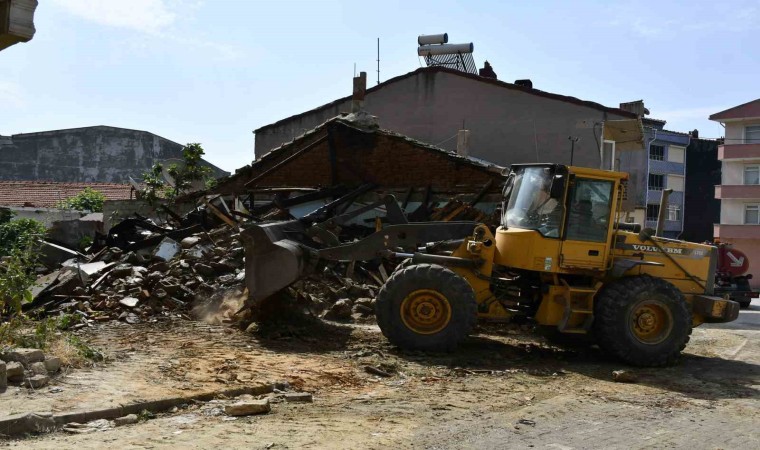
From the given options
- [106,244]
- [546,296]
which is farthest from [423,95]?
[546,296]

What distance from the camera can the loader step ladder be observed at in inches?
418

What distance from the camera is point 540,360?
10992 mm

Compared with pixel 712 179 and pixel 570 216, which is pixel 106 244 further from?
pixel 712 179

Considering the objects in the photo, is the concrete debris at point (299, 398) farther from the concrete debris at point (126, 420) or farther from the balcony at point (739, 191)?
the balcony at point (739, 191)

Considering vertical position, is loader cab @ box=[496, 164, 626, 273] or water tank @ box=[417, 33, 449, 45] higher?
water tank @ box=[417, 33, 449, 45]

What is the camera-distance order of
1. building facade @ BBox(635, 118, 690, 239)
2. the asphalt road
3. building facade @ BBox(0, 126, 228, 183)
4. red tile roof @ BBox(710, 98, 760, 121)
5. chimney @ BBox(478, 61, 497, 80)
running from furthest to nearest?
1. building facade @ BBox(635, 118, 690, 239)
2. red tile roof @ BBox(710, 98, 760, 121)
3. building facade @ BBox(0, 126, 228, 183)
4. chimney @ BBox(478, 61, 497, 80)
5. the asphalt road

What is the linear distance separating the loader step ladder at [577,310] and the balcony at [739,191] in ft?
136

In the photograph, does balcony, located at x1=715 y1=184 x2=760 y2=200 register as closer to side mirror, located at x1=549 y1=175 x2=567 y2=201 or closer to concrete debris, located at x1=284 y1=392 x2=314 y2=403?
side mirror, located at x1=549 y1=175 x2=567 y2=201

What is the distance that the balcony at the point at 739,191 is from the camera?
47.2 meters

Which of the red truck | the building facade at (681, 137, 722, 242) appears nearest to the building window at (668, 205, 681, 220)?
the building facade at (681, 137, 722, 242)

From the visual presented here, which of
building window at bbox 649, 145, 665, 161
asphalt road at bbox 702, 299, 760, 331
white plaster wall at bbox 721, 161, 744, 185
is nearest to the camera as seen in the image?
asphalt road at bbox 702, 299, 760, 331

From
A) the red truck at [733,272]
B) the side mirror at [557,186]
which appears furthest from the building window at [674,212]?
the side mirror at [557,186]

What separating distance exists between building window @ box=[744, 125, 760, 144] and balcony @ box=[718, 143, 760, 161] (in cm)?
45

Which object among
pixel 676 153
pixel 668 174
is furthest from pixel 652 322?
pixel 676 153
